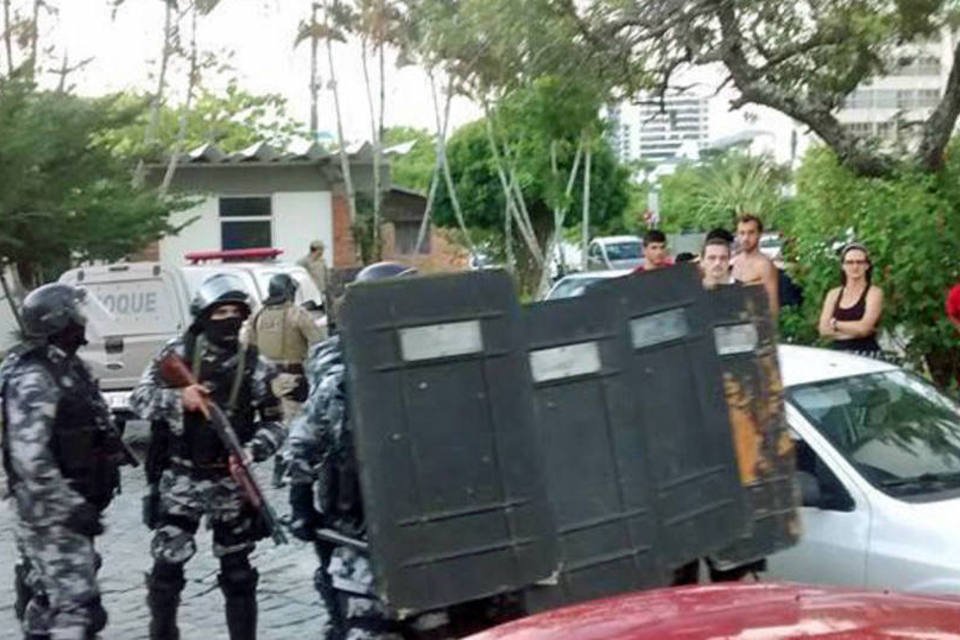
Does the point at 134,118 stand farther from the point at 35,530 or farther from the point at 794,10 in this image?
the point at 35,530

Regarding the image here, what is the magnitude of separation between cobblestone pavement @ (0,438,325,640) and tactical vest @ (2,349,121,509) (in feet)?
2.60

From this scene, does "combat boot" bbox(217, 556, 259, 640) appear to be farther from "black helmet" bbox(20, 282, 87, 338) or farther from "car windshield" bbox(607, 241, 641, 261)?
"car windshield" bbox(607, 241, 641, 261)

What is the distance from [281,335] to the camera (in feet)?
44.0

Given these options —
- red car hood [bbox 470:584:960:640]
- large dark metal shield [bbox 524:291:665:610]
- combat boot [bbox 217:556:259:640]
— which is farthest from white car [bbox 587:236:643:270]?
red car hood [bbox 470:584:960:640]

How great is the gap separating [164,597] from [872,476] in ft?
9.87

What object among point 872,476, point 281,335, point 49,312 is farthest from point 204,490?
point 281,335

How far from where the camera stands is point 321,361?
19.8 ft

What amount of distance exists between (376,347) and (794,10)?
11681mm

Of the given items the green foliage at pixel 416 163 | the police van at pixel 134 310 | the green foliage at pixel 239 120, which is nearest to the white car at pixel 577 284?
the police van at pixel 134 310

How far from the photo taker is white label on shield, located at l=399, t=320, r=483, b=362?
16.4ft

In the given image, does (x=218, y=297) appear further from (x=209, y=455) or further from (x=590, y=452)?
(x=590, y=452)

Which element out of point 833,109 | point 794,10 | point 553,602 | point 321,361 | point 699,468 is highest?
point 794,10

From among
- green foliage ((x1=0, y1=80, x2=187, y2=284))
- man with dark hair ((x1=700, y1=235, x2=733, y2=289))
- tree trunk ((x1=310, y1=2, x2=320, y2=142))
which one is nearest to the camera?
man with dark hair ((x1=700, y1=235, x2=733, y2=289))

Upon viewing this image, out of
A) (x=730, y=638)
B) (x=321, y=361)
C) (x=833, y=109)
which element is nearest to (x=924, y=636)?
(x=730, y=638)
